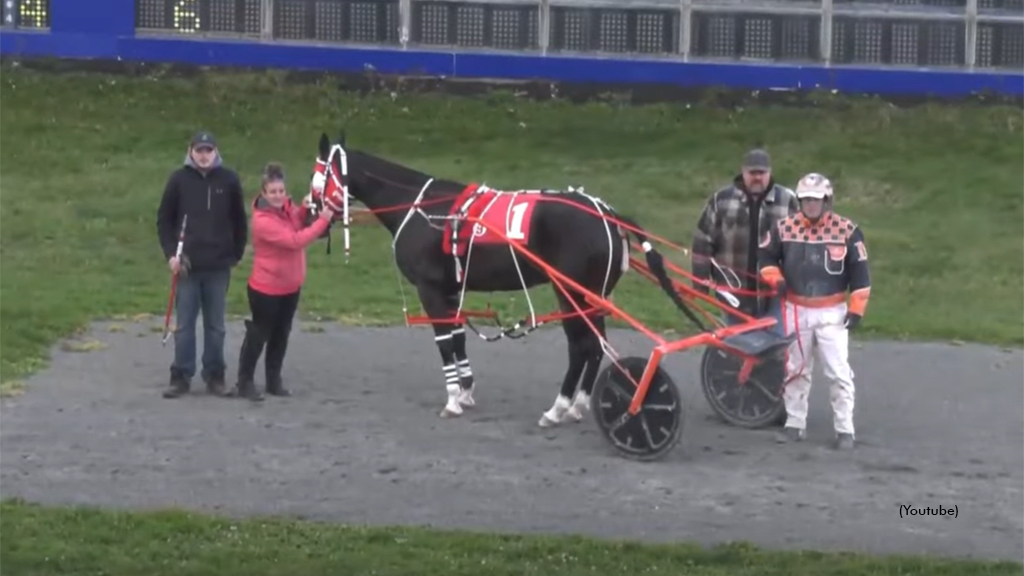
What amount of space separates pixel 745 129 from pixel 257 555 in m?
14.5

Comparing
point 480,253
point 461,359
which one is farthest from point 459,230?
point 461,359

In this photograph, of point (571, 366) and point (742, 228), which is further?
point (742, 228)

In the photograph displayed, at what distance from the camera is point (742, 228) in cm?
1210

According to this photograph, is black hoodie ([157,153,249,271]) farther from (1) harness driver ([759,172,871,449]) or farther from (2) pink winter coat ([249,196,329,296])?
(1) harness driver ([759,172,871,449])

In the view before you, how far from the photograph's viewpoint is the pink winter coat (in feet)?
40.3

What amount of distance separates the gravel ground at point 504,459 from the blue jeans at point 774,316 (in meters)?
0.68

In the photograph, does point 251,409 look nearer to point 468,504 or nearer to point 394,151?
point 468,504

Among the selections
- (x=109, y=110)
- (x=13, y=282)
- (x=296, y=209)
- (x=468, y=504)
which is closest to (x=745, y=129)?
(x=109, y=110)

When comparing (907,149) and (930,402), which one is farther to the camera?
(907,149)

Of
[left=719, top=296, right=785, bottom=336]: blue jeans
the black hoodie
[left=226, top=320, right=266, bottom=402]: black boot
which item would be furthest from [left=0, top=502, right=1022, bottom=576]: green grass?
the black hoodie

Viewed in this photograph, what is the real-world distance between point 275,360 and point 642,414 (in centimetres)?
291

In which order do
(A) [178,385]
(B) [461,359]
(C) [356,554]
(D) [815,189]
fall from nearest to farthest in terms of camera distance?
(C) [356,554], (D) [815,189], (B) [461,359], (A) [178,385]

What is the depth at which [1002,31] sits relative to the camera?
23062mm

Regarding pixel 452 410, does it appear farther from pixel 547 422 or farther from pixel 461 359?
pixel 547 422
